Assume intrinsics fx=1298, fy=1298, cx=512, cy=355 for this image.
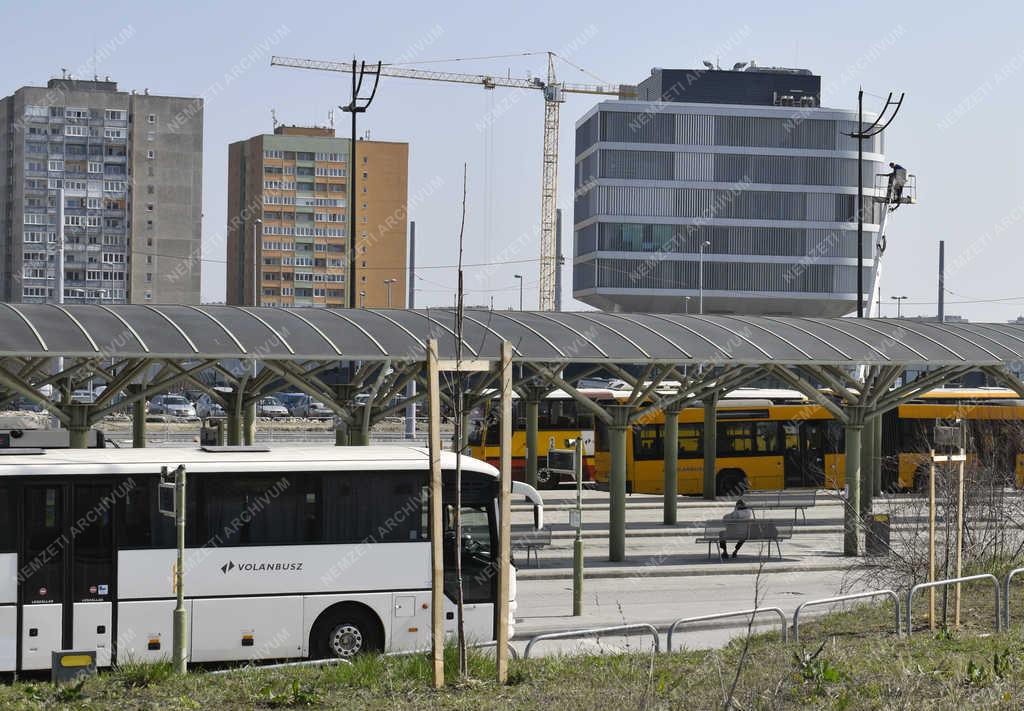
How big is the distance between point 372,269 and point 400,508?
133 metres

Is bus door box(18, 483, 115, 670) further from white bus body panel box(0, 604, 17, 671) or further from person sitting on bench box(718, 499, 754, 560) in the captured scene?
person sitting on bench box(718, 499, 754, 560)

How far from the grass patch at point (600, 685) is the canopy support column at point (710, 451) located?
71.9 feet

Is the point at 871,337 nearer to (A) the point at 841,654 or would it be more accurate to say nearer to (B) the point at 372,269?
(A) the point at 841,654

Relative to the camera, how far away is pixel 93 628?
47.5 feet

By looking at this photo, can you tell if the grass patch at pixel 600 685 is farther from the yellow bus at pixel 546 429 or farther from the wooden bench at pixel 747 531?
the yellow bus at pixel 546 429

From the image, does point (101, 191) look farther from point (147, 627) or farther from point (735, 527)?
point (147, 627)

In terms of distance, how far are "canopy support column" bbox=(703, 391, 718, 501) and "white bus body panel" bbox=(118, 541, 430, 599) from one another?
801 inches

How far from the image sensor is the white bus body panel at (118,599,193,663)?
14.5 meters

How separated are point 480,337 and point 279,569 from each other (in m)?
8.82

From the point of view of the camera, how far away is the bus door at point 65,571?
14328mm

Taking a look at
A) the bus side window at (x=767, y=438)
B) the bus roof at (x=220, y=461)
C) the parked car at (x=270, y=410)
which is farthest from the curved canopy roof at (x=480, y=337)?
the parked car at (x=270, y=410)

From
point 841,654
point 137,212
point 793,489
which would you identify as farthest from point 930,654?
point 137,212

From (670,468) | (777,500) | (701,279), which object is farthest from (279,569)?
(701,279)

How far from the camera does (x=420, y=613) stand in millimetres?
15422
